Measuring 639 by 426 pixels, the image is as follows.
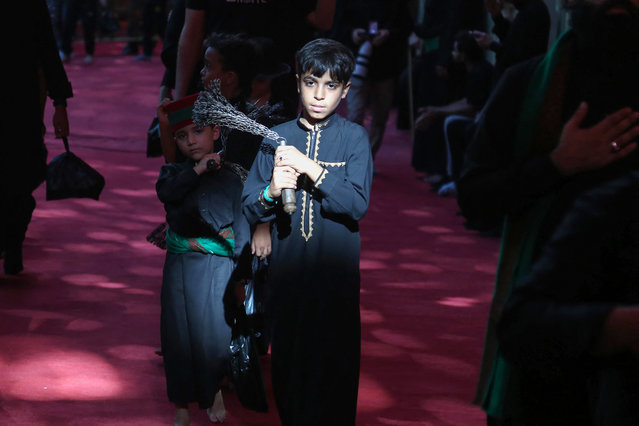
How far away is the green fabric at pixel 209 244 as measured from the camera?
11.1 ft

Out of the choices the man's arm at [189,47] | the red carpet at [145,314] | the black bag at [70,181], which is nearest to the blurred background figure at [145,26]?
the red carpet at [145,314]

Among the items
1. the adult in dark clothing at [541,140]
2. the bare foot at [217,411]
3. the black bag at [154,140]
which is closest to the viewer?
the adult in dark clothing at [541,140]

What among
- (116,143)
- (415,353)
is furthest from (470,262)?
(116,143)

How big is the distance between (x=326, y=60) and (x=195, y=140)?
658 millimetres

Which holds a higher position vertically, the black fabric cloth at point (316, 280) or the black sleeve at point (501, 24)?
the black sleeve at point (501, 24)

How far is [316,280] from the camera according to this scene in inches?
117

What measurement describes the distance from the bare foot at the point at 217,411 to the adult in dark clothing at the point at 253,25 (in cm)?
118

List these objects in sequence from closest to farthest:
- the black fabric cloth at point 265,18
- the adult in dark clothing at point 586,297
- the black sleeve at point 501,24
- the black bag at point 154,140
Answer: the adult in dark clothing at point 586,297 < the black fabric cloth at point 265,18 < the black bag at point 154,140 < the black sleeve at point 501,24

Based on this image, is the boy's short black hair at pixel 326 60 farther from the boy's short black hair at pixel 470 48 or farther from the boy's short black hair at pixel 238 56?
the boy's short black hair at pixel 470 48

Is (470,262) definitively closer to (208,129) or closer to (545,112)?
(208,129)

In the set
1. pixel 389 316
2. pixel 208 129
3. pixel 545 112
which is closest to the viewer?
pixel 545 112

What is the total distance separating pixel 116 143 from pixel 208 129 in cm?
693

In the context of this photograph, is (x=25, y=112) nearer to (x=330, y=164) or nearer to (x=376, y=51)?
(x=330, y=164)

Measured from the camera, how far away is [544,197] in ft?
6.10
